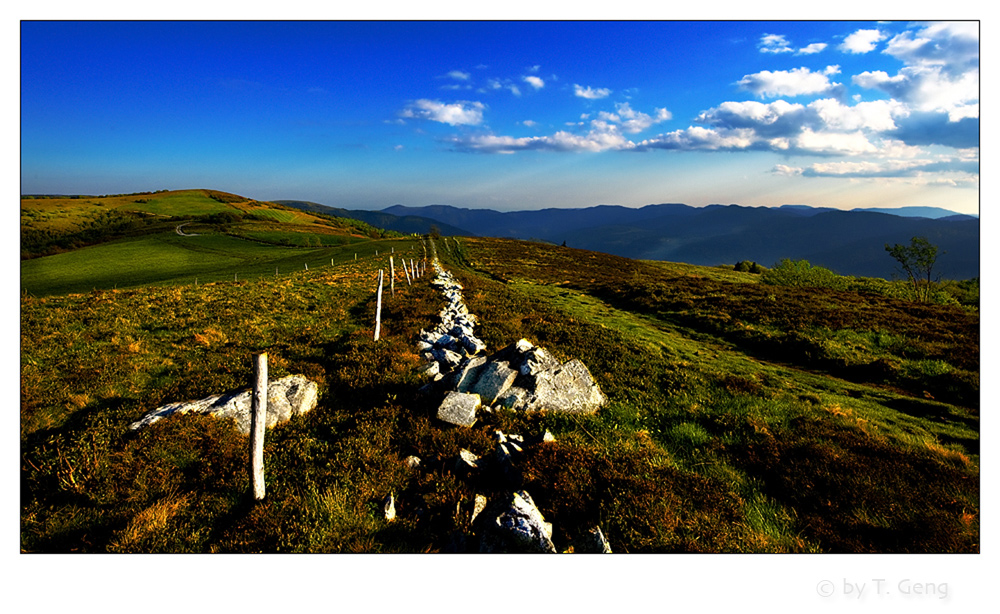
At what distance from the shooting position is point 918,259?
4928cm

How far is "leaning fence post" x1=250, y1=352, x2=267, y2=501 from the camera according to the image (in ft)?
17.5

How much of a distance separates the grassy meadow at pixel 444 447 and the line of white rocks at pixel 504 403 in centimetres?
29

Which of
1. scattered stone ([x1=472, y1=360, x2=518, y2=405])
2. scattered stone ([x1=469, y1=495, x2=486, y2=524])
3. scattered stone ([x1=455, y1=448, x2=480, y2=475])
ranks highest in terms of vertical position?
scattered stone ([x1=472, y1=360, x2=518, y2=405])

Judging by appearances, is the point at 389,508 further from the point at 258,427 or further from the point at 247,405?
the point at 247,405

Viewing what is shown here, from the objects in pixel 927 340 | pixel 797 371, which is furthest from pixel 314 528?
pixel 927 340

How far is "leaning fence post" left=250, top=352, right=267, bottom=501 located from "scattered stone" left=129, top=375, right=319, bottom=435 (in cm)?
197

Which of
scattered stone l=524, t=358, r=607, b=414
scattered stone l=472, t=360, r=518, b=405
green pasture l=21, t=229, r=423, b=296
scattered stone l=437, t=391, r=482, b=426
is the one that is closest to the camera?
scattered stone l=437, t=391, r=482, b=426

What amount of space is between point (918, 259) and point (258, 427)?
74.7 metres

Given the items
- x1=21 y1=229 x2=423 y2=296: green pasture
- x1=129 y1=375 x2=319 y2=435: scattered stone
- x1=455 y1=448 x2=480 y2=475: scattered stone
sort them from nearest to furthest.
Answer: x1=455 y1=448 x2=480 y2=475: scattered stone
x1=129 y1=375 x2=319 y2=435: scattered stone
x1=21 y1=229 x2=423 y2=296: green pasture

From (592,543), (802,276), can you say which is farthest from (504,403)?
(802,276)

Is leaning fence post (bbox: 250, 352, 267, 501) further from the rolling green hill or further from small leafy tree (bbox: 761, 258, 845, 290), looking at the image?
small leafy tree (bbox: 761, 258, 845, 290)

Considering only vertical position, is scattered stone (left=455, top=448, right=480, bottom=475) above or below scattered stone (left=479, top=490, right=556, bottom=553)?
above

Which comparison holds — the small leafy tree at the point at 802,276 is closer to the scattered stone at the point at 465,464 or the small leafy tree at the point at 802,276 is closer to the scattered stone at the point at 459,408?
the scattered stone at the point at 459,408

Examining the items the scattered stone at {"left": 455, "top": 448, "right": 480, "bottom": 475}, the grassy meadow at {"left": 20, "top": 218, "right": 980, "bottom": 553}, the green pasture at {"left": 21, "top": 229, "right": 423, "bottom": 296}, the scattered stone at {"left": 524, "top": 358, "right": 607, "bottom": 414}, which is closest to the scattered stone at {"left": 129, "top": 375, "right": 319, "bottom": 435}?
the grassy meadow at {"left": 20, "top": 218, "right": 980, "bottom": 553}
